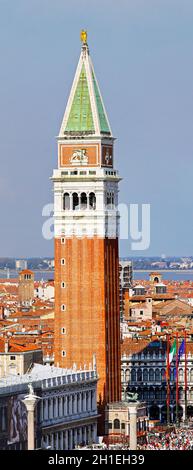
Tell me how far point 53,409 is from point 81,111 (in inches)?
334

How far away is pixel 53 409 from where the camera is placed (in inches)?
2985

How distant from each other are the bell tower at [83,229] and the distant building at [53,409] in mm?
1147

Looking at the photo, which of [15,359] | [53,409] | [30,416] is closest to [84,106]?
[15,359]

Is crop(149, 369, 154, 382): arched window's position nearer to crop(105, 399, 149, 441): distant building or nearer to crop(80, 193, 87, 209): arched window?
crop(105, 399, 149, 441): distant building

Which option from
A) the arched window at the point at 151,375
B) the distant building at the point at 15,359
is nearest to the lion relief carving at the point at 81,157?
the distant building at the point at 15,359

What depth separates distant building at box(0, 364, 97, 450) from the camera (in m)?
71.4

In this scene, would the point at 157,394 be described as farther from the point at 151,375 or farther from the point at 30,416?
the point at 30,416

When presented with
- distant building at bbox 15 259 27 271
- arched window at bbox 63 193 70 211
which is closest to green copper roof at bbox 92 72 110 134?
arched window at bbox 63 193 70 211

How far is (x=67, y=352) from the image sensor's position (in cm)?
8050

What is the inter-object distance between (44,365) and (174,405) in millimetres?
7865

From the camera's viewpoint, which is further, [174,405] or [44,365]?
[174,405]
